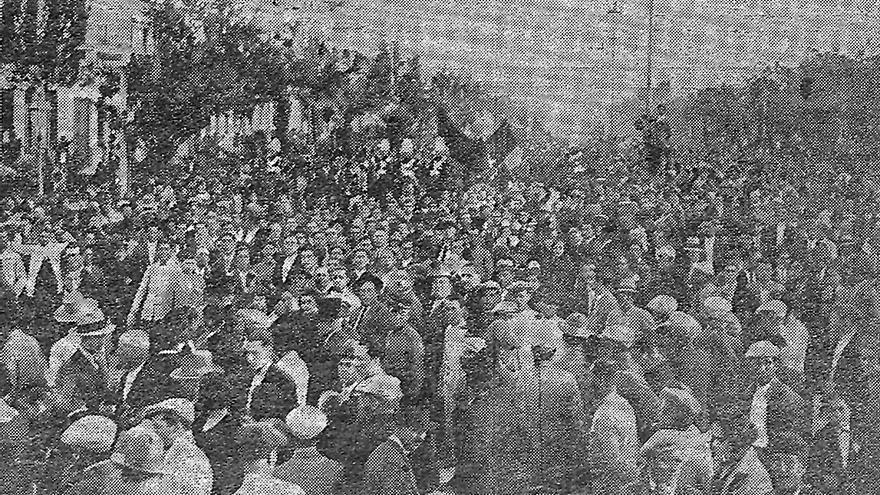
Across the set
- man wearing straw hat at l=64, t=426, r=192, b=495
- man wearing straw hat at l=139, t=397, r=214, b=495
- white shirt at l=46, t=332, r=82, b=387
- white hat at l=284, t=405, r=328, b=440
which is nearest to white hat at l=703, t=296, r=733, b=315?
white hat at l=284, t=405, r=328, b=440

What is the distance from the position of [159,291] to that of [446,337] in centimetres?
92

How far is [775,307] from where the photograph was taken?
3354 mm

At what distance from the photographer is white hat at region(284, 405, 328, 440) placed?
3.19 metres

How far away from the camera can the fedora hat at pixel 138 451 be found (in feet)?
10.2

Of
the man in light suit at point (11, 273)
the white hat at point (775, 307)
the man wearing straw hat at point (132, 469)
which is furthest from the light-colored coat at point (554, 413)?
the man in light suit at point (11, 273)

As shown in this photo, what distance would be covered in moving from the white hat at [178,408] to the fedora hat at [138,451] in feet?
0.21

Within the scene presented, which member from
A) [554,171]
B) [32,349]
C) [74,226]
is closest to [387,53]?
[554,171]

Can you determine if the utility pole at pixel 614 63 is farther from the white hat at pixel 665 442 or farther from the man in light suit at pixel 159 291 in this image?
the man in light suit at pixel 159 291

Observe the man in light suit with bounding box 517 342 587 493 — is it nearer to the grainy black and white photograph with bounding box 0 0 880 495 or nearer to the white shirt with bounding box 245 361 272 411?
the grainy black and white photograph with bounding box 0 0 880 495

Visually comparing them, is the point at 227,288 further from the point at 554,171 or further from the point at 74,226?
the point at 554,171

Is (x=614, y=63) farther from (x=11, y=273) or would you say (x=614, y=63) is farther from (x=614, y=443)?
(x=11, y=273)

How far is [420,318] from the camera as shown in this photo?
10.6 ft

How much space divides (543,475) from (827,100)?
1563mm

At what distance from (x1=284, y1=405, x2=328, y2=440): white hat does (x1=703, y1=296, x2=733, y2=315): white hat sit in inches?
51.6
